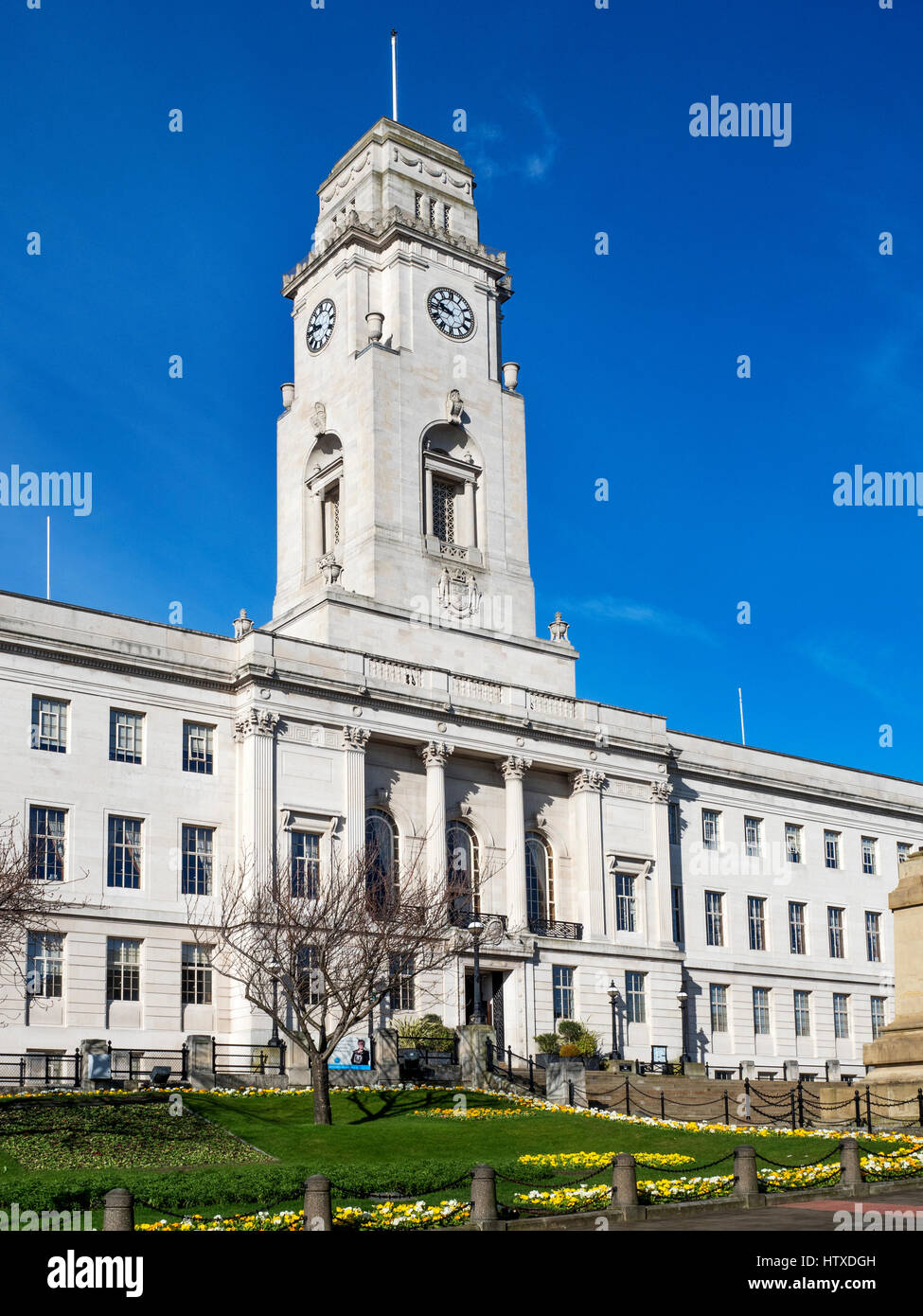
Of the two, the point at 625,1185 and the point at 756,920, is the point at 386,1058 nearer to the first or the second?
the point at 625,1185

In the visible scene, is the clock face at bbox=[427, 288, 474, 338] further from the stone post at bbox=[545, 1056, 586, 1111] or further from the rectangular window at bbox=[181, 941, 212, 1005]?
the stone post at bbox=[545, 1056, 586, 1111]

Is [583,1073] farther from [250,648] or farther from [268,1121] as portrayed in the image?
[250,648]

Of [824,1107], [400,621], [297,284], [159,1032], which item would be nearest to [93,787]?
[159,1032]

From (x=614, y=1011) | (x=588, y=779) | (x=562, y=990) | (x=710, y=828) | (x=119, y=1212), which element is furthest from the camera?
(x=710, y=828)

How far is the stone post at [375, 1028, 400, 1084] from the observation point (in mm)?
47250

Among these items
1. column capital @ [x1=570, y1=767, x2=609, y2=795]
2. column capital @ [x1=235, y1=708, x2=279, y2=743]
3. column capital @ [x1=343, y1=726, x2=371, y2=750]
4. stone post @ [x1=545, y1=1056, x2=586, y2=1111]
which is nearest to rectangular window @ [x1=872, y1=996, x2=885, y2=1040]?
column capital @ [x1=570, y1=767, x2=609, y2=795]

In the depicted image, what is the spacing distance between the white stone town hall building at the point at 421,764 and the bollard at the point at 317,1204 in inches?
1156

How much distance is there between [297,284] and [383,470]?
1376 centimetres

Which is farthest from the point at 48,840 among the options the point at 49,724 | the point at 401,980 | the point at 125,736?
the point at 401,980

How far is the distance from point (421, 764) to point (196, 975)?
40.3 ft

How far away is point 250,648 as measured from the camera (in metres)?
54.4

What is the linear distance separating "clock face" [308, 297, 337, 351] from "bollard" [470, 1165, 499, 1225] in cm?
5159

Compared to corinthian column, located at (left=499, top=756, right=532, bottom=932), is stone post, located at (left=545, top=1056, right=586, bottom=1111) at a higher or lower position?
lower

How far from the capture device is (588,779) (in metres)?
62.3
